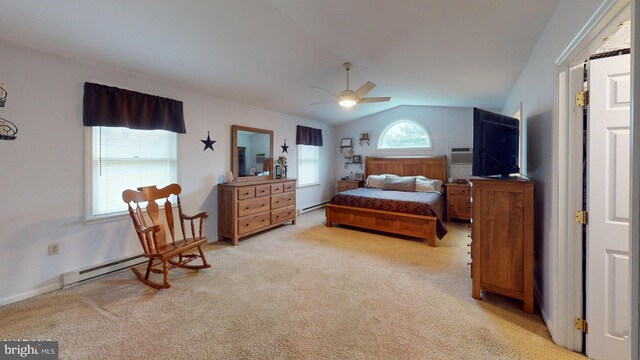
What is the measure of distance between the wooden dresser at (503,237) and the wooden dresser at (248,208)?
3.13 meters

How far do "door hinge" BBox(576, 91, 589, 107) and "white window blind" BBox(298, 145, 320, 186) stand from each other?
190 inches

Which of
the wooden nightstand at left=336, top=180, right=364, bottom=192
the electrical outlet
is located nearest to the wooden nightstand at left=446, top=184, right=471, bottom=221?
the wooden nightstand at left=336, top=180, right=364, bottom=192

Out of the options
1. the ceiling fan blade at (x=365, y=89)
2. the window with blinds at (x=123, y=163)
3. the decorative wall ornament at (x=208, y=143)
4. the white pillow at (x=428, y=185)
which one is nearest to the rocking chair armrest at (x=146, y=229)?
the window with blinds at (x=123, y=163)

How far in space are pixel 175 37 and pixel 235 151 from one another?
84.3 inches

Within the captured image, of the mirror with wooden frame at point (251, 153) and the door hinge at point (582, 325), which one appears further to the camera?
the mirror with wooden frame at point (251, 153)

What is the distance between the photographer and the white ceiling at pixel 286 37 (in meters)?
2.03

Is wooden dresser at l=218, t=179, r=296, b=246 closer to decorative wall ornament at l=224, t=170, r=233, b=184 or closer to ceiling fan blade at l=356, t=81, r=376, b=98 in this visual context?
decorative wall ornament at l=224, t=170, r=233, b=184

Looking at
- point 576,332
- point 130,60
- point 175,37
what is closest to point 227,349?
point 576,332

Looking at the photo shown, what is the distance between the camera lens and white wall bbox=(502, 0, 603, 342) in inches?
65.3

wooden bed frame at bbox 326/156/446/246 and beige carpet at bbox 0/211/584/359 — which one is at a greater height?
wooden bed frame at bbox 326/156/446/246

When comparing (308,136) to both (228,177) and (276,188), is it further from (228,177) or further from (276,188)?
(228,177)

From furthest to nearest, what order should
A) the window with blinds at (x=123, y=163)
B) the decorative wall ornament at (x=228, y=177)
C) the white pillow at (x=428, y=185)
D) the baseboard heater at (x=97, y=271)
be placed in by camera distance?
the white pillow at (x=428, y=185), the decorative wall ornament at (x=228, y=177), the window with blinds at (x=123, y=163), the baseboard heater at (x=97, y=271)

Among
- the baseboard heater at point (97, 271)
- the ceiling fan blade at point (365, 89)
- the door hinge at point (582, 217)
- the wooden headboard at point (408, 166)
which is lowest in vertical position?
the baseboard heater at point (97, 271)

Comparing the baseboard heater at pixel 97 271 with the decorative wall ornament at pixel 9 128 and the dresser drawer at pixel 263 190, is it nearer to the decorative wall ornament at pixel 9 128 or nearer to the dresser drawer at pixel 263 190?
the decorative wall ornament at pixel 9 128
